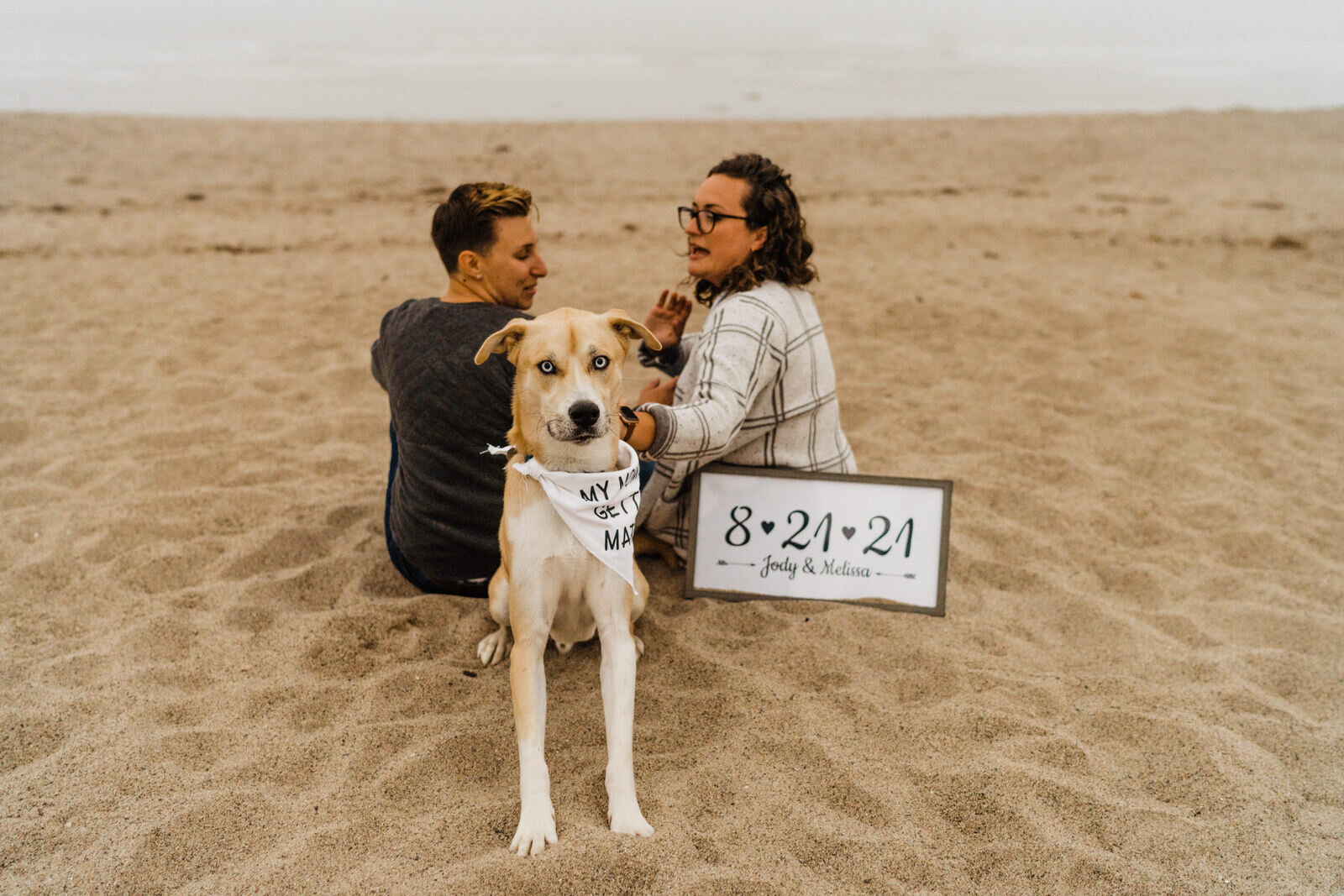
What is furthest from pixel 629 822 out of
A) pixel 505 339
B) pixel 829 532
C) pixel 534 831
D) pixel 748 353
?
pixel 748 353

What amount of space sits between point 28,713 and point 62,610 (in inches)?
29.8

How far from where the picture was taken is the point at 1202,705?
11.1 feet

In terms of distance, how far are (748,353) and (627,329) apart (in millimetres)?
759

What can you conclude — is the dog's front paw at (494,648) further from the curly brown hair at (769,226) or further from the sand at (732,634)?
the curly brown hair at (769,226)

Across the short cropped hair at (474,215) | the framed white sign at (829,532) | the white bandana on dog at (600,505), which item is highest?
the short cropped hair at (474,215)

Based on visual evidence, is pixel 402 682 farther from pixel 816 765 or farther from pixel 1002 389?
pixel 1002 389

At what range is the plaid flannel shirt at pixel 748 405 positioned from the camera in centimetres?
337

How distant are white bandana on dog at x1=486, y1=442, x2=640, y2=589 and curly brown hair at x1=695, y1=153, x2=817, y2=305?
1.24 meters

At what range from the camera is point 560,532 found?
2842mm

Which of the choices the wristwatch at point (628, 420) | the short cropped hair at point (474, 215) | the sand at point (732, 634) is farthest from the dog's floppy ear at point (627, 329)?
the sand at point (732, 634)

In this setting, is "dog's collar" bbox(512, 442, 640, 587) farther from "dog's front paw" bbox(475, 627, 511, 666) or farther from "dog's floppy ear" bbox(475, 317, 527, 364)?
"dog's front paw" bbox(475, 627, 511, 666)

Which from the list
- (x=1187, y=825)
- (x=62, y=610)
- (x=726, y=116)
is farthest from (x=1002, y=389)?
(x=726, y=116)

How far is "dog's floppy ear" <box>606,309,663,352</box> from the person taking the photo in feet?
9.27

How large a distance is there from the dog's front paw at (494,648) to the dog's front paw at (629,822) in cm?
106
